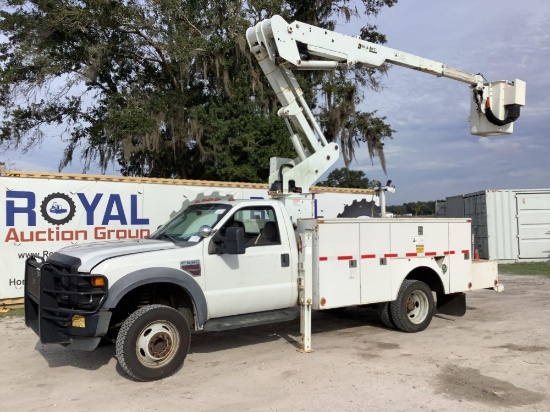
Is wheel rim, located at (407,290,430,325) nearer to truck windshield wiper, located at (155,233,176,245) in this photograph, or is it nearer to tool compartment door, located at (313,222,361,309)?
tool compartment door, located at (313,222,361,309)

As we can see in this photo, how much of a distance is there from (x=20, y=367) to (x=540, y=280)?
12.9 m

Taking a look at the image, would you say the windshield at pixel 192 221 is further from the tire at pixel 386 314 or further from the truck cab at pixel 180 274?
the tire at pixel 386 314

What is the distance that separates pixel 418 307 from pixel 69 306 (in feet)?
17.2

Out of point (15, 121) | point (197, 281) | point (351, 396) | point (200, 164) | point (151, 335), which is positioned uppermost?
point (15, 121)

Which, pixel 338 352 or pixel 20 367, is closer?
pixel 20 367

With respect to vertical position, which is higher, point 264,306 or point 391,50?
point 391,50

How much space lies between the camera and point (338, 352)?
261 inches

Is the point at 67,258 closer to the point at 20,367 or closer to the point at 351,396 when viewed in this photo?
the point at 20,367

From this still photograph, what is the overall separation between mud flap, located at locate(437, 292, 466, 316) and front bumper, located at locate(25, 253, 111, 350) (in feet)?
19.2

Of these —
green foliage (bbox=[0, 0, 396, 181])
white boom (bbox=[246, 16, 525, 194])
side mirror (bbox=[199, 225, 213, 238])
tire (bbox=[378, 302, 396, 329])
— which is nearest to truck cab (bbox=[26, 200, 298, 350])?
side mirror (bbox=[199, 225, 213, 238])

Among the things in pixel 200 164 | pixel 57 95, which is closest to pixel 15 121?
pixel 57 95

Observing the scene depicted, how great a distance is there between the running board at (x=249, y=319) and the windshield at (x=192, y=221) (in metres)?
1.04

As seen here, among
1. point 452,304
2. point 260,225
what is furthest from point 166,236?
point 452,304

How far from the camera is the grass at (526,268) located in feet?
50.2
